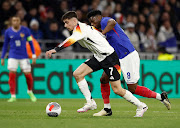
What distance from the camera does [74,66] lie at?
1559 centimetres

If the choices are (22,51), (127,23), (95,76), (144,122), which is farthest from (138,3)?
(144,122)

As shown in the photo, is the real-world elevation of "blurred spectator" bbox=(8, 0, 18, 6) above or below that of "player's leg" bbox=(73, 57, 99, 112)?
above

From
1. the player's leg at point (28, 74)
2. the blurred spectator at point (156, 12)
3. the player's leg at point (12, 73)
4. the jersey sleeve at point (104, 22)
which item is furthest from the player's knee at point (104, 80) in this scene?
the blurred spectator at point (156, 12)

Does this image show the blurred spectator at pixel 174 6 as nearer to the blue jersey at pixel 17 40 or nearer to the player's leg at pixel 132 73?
the blue jersey at pixel 17 40

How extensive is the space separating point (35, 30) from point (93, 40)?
8.31 m

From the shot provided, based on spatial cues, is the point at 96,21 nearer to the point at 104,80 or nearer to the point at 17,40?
the point at 104,80

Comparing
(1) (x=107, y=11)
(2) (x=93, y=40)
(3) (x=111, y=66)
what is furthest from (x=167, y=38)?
(2) (x=93, y=40)

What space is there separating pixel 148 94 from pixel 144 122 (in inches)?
77.2

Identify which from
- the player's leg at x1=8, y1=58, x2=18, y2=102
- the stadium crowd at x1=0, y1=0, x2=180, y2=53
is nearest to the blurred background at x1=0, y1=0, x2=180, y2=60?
the stadium crowd at x1=0, y1=0, x2=180, y2=53

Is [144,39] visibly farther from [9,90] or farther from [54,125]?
[54,125]

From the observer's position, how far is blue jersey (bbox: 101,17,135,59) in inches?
374

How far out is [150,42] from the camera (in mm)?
18016

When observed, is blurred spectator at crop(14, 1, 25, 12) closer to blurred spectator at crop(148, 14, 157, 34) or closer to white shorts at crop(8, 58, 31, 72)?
white shorts at crop(8, 58, 31, 72)

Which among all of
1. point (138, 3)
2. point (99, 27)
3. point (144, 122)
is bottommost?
point (144, 122)
